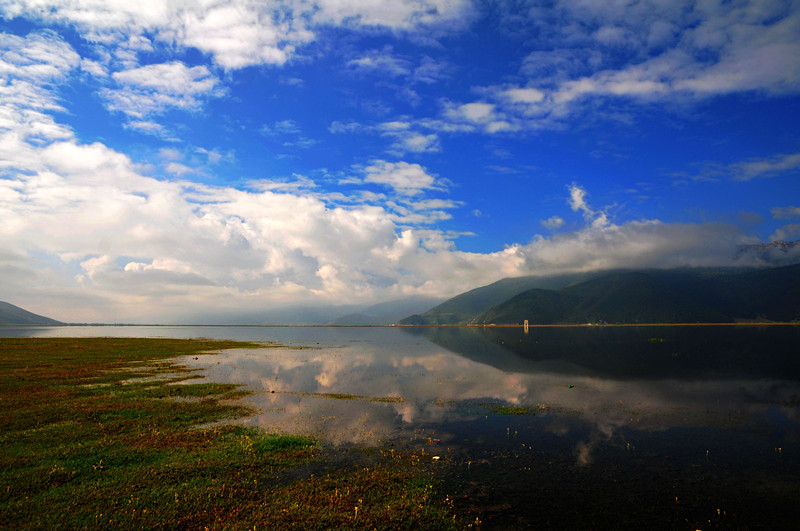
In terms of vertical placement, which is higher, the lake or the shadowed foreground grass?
the shadowed foreground grass

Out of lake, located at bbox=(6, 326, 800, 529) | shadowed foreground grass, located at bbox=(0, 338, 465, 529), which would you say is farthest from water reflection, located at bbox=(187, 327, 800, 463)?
shadowed foreground grass, located at bbox=(0, 338, 465, 529)

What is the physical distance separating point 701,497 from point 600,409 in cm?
2022

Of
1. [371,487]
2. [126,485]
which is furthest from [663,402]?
[126,485]

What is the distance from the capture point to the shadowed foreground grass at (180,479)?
15.7 m

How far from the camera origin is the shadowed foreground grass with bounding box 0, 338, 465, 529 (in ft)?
51.6

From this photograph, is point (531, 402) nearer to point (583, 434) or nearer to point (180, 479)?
point (583, 434)

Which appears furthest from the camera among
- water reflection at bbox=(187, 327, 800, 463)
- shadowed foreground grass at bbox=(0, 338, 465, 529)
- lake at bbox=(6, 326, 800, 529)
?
water reflection at bbox=(187, 327, 800, 463)

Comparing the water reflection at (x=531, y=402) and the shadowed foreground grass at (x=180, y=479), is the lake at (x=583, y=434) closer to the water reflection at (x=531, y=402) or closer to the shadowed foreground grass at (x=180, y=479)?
the water reflection at (x=531, y=402)

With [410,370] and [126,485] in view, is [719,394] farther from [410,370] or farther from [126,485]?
[126,485]

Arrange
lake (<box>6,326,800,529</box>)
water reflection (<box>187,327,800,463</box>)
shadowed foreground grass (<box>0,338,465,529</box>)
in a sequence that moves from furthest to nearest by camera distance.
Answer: water reflection (<box>187,327,800,463</box>)
lake (<box>6,326,800,529</box>)
shadowed foreground grass (<box>0,338,465,529</box>)

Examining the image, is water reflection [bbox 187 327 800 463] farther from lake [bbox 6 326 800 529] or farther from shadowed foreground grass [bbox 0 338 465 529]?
shadowed foreground grass [bbox 0 338 465 529]

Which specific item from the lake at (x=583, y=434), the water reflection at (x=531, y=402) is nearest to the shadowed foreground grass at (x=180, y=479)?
the lake at (x=583, y=434)

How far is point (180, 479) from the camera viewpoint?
19.3 meters

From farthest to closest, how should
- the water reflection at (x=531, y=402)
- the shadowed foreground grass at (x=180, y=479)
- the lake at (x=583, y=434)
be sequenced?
1. the water reflection at (x=531, y=402)
2. the lake at (x=583, y=434)
3. the shadowed foreground grass at (x=180, y=479)
